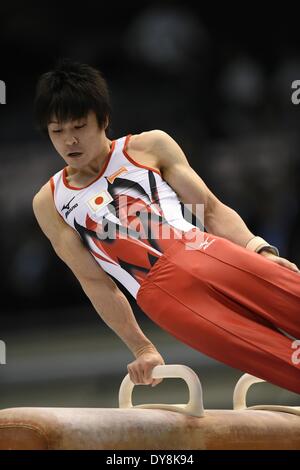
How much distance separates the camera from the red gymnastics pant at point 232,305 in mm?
2902

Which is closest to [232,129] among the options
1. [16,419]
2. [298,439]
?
[298,439]

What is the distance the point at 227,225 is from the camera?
3.44 meters

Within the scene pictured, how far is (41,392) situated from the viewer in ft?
18.2

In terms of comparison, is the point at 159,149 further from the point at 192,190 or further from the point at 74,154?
the point at 74,154

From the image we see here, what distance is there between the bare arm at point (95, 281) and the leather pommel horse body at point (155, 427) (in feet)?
0.74

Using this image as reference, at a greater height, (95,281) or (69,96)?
(69,96)

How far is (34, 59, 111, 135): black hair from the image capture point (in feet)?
10.7

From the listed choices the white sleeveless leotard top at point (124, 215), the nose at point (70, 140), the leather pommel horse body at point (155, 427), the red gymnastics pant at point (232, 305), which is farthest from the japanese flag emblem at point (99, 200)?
the leather pommel horse body at point (155, 427)

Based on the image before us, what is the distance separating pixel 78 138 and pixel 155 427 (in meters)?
1.26

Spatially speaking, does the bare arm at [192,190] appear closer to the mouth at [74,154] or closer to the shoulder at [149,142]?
the shoulder at [149,142]

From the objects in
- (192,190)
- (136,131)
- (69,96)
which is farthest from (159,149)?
(136,131)

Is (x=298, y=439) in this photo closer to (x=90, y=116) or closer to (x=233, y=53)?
(x=90, y=116)

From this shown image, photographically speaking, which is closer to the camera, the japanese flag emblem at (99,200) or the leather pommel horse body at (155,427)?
the leather pommel horse body at (155,427)

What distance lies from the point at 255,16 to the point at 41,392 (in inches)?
137
